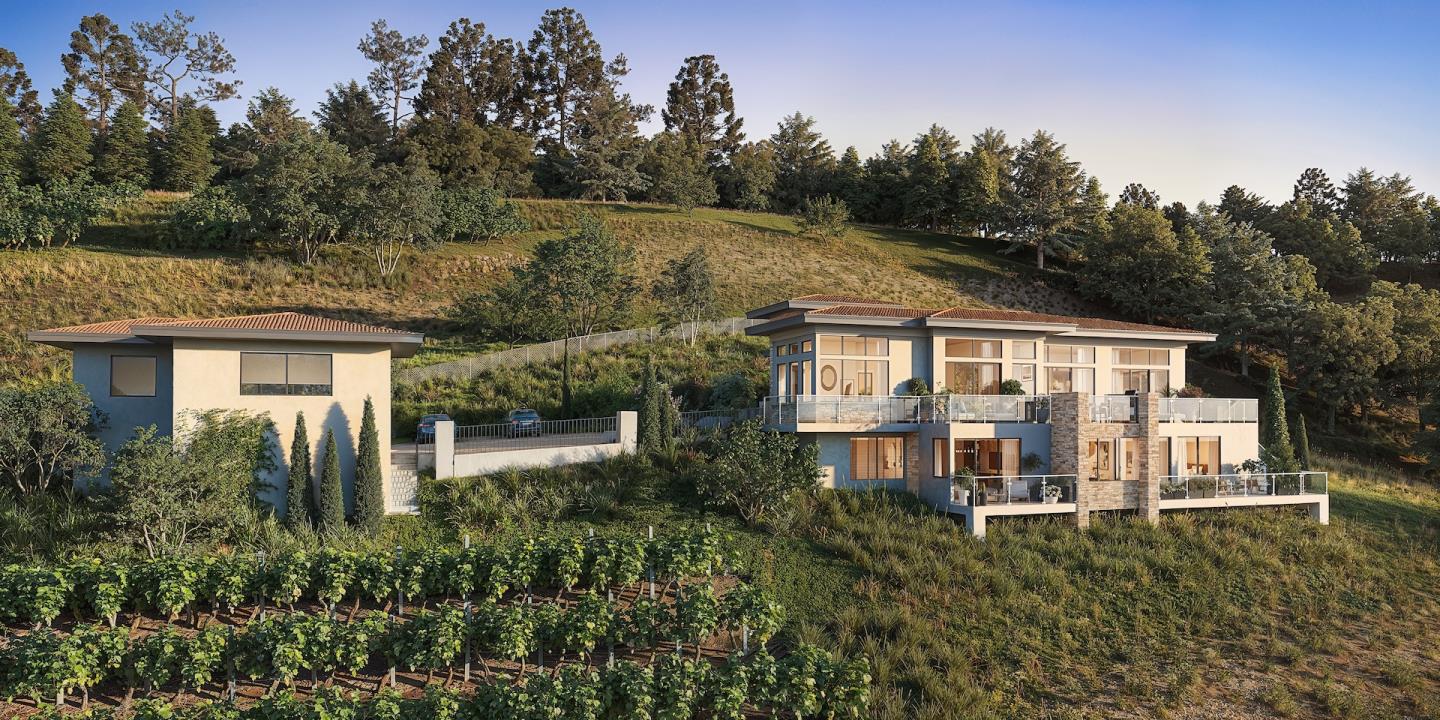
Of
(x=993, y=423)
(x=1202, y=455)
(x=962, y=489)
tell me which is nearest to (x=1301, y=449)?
(x=1202, y=455)

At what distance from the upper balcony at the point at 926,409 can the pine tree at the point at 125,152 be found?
55.7 meters

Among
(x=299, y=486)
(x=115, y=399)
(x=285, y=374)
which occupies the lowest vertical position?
(x=299, y=486)

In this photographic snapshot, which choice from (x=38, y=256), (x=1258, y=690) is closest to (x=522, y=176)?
(x=38, y=256)

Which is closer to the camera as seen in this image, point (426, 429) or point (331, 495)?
point (331, 495)

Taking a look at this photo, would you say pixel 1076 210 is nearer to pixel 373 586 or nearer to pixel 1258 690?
pixel 1258 690

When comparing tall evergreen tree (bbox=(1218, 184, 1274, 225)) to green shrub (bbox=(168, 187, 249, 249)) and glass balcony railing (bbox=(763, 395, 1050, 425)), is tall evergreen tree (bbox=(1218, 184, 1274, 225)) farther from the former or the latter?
green shrub (bbox=(168, 187, 249, 249))

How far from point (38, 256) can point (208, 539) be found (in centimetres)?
3852

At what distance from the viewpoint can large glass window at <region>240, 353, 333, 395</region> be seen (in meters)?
21.1

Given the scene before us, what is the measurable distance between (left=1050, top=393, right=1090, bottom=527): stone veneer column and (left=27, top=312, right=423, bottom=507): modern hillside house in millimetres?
16365

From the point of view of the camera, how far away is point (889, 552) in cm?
1975

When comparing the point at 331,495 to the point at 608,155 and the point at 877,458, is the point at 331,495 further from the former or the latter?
the point at 608,155

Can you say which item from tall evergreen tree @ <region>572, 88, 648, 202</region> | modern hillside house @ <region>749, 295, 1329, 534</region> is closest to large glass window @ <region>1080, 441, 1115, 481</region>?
modern hillside house @ <region>749, 295, 1329, 534</region>

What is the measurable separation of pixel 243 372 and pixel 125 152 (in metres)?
50.6

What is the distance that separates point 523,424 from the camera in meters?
29.7
